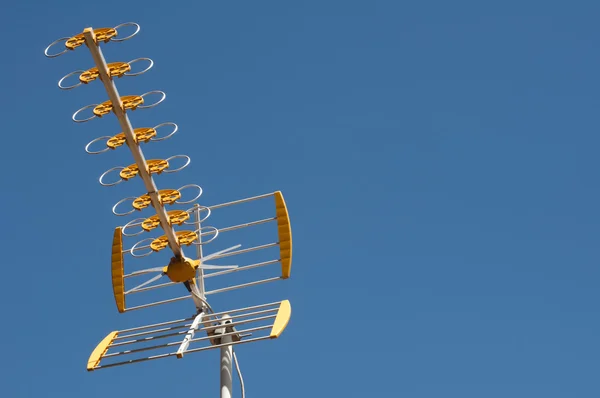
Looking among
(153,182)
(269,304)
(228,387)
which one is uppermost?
(153,182)

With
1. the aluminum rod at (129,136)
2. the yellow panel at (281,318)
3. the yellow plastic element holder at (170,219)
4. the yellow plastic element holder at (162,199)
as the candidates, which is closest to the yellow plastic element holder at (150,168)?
the aluminum rod at (129,136)

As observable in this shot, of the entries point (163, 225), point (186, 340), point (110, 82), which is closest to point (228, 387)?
point (186, 340)

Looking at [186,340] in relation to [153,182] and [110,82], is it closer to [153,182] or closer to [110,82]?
[153,182]

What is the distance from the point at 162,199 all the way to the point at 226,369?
3131mm

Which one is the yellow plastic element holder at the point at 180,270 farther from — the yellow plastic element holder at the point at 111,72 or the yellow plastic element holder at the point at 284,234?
the yellow plastic element holder at the point at 111,72

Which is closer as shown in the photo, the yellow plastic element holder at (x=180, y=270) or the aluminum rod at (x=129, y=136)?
the aluminum rod at (x=129, y=136)

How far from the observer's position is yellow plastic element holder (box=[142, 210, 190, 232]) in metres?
16.2

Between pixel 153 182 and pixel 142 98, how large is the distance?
59.6 inches

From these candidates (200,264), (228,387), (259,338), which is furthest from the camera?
(200,264)

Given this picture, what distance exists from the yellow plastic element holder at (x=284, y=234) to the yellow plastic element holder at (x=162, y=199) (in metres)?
2.62

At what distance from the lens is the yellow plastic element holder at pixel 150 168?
1547 cm

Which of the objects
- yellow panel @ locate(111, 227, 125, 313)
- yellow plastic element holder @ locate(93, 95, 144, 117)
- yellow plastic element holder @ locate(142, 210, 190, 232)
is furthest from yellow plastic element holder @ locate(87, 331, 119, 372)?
yellow plastic element holder @ locate(93, 95, 144, 117)

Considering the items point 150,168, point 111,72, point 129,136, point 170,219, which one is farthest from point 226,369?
point 111,72

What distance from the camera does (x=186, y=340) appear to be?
16094mm
